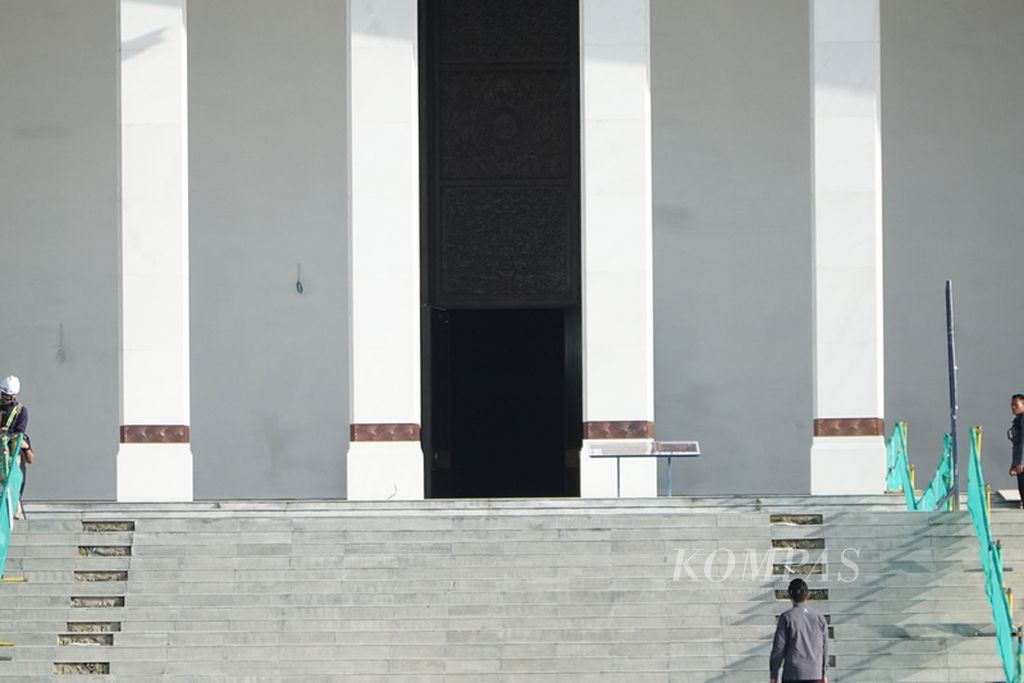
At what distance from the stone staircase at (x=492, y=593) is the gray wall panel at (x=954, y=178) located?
7.13 m

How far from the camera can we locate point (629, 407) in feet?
77.0

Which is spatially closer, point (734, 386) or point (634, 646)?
point (634, 646)

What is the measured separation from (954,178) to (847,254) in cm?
440

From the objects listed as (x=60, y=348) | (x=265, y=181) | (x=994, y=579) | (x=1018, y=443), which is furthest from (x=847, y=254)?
(x=60, y=348)

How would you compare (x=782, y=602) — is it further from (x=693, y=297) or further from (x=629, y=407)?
(x=693, y=297)

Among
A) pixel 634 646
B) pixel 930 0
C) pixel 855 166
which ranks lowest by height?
pixel 634 646

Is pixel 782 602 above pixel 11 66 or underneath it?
underneath

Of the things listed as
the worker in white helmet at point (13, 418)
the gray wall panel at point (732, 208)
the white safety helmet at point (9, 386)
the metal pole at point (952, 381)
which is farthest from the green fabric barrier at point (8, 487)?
the gray wall panel at point (732, 208)

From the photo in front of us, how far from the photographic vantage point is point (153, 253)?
77.0 ft

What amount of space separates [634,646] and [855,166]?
7.20 m

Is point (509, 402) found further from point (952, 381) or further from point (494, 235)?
point (952, 381)

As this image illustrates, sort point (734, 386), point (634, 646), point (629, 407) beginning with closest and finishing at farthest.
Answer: point (634, 646), point (629, 407), point (734, 386)

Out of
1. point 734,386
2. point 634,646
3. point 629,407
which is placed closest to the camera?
point 634,646

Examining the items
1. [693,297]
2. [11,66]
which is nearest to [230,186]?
[11,66]
